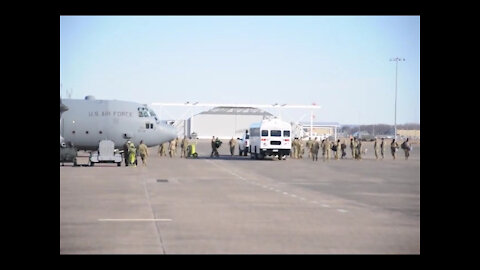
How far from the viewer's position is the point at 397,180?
32281 millimetres

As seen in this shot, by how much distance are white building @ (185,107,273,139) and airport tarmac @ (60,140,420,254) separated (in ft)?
297

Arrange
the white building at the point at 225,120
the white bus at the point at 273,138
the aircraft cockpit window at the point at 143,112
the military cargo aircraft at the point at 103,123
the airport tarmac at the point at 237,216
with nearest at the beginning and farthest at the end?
1. the airport tarmac at the point at 237,216
2. the military cargo aircraft at the point at 103,123
3. the aircraft cockpit window at the point at 143,112
4. the white bus at the point at 273,138
5. the white building at the point at 225,120

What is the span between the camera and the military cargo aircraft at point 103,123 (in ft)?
155

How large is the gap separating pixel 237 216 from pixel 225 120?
344 ft

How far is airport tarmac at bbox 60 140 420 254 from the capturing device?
13.5 m

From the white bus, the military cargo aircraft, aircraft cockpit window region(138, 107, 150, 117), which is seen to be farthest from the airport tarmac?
the white bus

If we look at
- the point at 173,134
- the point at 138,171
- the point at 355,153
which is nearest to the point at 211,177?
the point at 138,171

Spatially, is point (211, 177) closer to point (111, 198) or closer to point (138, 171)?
point (138, 171)

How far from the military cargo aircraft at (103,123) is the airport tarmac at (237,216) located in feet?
53.1

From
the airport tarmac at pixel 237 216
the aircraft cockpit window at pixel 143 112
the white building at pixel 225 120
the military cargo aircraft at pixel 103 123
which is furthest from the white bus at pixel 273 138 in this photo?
the white building at pixel 225 120

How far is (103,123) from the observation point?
47.5 meters

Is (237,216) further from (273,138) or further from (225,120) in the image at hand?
(225,120)

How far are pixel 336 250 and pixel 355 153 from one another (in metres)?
43.6

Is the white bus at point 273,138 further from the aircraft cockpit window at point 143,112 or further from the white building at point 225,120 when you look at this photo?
the white building at point 225,120
